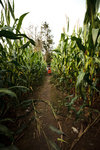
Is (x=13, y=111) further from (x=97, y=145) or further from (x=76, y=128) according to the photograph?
(x=97, y=145)

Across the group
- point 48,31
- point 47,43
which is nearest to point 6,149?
point 47,43

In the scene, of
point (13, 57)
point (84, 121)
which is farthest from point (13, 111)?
point (84, 121)

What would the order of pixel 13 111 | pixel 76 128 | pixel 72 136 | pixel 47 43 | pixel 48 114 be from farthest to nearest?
pixel 47 43 < pixel 48 114 < pixel 13 111 < pixel 76 128 < pixel 72 136

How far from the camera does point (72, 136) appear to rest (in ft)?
3.08

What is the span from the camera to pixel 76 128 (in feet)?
3.47

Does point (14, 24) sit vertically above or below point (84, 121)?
above

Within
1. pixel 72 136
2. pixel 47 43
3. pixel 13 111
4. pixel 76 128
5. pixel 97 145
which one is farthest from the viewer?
pixel 47 43

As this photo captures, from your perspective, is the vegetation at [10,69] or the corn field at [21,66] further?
the corn field at [21,66]

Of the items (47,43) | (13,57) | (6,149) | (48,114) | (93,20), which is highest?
(47,43)

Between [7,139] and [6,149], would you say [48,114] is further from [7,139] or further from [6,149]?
[6,149]

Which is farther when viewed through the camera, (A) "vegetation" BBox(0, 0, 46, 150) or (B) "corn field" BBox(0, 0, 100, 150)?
(B) "corn field" BBox(0, 0, 100, 150)

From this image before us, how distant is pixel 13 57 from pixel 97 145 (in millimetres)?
1402

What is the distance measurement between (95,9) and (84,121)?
55.7 inches

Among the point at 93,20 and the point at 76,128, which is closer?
the point at 93,20
